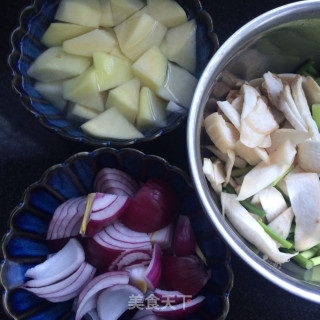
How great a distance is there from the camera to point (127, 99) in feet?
3.79

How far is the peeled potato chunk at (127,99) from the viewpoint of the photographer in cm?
115

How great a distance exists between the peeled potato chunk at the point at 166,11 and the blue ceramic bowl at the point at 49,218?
1.18 ft

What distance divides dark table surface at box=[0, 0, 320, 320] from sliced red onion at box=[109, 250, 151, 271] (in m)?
0.26

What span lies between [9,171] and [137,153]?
0.39 m

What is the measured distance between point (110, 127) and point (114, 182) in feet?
0.45

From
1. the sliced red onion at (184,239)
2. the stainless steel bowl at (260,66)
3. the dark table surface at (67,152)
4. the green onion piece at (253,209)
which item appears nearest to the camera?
the stainless steel bowl at (260,66)

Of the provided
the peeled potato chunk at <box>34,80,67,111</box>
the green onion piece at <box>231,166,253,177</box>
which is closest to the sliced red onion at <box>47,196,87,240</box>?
the peeled potato chunk at <box>34,80,67,111</box>

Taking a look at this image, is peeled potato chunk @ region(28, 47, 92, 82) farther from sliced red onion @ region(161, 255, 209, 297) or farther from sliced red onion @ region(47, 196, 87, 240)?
sliced red onion @ region(161, 255, 209, 297)

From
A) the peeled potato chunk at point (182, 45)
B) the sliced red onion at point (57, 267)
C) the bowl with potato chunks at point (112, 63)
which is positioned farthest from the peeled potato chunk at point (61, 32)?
the sliced red onion at point (57, 267)

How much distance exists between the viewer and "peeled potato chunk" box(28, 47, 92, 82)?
118 centimetres

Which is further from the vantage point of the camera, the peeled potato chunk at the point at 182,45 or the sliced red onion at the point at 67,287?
the peeled potato chunk at the point at 182,45

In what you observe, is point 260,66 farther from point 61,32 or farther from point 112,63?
point 61,32

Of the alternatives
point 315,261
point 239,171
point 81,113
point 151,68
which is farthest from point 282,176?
point 81,113

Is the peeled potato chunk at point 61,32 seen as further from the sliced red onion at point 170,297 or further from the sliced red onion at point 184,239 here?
the sliced red onion at point 170,297
